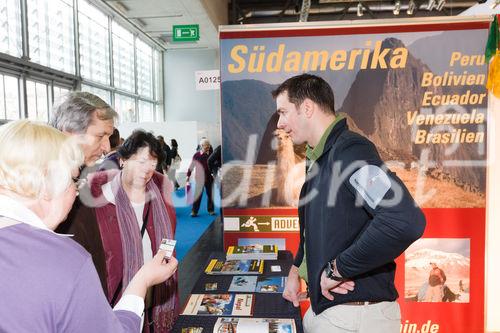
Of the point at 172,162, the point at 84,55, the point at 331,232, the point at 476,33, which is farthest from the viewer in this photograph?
the point at 172,162

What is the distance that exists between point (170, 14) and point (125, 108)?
3080mm

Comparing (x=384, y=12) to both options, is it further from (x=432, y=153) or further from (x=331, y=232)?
(x=331, y=232)

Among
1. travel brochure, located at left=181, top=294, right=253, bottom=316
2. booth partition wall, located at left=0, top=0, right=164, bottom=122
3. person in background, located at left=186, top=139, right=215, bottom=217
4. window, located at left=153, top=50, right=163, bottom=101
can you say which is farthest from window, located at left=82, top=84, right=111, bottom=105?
travel brochure, located at left=181, top=294, right=253, bottom=316

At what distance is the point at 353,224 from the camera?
4.45 ft

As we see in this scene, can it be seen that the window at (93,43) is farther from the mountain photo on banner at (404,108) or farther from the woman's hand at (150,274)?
the woman's hand at (150,274)

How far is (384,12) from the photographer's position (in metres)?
10.4

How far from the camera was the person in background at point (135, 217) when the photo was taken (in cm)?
175

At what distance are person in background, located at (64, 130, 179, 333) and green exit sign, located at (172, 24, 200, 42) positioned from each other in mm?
7312

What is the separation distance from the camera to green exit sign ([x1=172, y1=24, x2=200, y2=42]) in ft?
29.1

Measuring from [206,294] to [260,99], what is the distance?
5.50ft

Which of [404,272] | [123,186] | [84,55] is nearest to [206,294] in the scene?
[123,186]

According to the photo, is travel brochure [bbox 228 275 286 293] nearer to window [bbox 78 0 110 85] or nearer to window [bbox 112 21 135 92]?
window [bbox 78 0 110 85]

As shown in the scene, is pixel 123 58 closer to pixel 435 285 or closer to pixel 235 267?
pixel 435 285

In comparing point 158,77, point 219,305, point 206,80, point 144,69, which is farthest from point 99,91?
point 219,305
